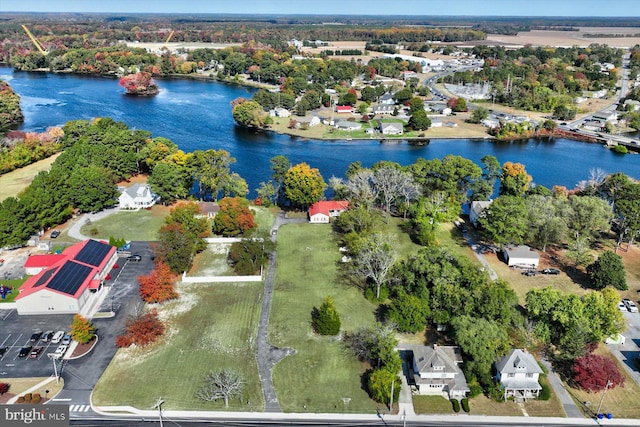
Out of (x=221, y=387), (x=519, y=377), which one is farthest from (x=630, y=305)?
(x=221, y=387)

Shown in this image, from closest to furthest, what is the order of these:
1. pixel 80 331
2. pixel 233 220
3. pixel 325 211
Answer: pixel 80 331 → pixel 233 220 → pixel 325 211

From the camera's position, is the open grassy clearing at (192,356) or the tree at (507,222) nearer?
the open grassy clearing at (192,356)

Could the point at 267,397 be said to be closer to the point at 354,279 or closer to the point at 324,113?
the point at 354,279

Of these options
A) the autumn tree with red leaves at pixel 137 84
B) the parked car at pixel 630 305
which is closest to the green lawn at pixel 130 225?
the parked car at pixel 630 305

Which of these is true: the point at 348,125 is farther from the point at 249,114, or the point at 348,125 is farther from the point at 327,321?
the point at 327,321

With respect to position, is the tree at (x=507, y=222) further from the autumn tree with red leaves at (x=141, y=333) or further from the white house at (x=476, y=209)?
the autumn tree with red leaves at (x=141, y=333)

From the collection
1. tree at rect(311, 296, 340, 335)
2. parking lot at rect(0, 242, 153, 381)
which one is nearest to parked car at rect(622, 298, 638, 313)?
A: tree at rect(311, 296, 340, 335)
